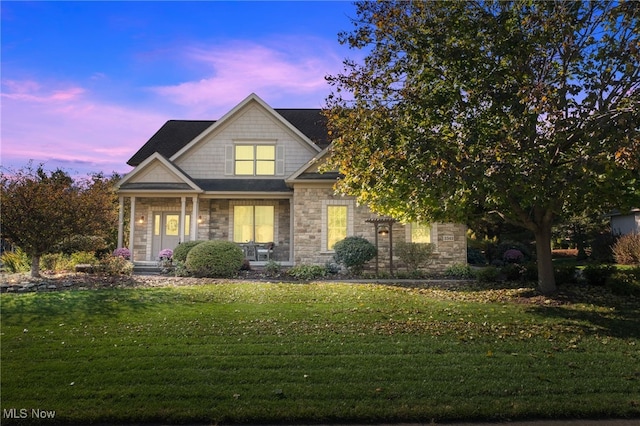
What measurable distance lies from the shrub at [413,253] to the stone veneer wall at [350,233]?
0.94m

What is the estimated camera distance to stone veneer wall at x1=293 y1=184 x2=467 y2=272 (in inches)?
728

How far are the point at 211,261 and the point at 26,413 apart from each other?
11373mm

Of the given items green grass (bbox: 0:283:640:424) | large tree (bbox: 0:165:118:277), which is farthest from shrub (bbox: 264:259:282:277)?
green grass (bbox: 0:283:640:424)

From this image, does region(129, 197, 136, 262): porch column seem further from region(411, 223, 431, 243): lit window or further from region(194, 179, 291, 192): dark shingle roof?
region(411, 223, 431, 243): lit window

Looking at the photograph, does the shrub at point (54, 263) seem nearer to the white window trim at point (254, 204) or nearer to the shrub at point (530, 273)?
the white window trim at point (254, 204)

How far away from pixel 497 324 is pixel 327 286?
5.93 m

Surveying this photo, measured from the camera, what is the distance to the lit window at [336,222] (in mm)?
18844

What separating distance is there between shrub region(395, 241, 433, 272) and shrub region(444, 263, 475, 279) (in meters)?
0.99

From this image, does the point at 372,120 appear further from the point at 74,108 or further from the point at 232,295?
the point at 74,108

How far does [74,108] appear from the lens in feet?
40.0

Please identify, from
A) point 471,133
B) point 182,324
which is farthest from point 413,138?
point 182,324

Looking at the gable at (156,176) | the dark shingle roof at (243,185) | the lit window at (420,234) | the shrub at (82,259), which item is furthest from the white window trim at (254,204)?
the lit window at (420,234)

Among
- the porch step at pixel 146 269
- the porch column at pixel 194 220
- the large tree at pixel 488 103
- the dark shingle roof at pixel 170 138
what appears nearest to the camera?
the large tree at pixel 488 103

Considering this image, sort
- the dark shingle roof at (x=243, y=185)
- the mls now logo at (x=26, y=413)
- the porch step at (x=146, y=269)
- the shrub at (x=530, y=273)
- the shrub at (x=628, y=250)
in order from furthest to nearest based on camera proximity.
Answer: the dark shingle roof at (x=243, y=185), the shrub at (x=628, y=250), the porch step at (x=146, y=269), the shrub at (x=530, y=273), the mls now logo at (x=26, y=413)
